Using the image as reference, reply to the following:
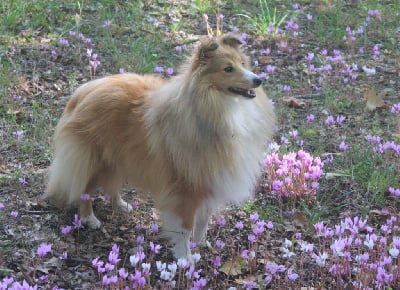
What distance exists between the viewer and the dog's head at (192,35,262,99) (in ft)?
11.8

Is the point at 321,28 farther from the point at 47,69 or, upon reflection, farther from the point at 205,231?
the point at 205,231

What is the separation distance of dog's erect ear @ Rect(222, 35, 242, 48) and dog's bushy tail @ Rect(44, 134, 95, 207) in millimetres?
1265

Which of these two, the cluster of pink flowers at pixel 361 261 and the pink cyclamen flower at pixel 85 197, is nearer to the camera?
the cluster of pink flowers at pixel 361 261

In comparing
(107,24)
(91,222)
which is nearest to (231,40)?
(91,222)

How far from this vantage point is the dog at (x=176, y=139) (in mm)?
3604

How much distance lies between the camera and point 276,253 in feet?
13.4

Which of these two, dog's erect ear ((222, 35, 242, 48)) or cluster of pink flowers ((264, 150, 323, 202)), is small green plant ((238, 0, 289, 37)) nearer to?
cluster of pink flowers ((264, 150, 323, 202))

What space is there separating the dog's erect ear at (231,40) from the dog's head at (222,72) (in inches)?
4.4

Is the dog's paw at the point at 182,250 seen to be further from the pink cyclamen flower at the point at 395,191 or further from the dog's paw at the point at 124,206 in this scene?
the pink cyclamen flower at the point at 395,191

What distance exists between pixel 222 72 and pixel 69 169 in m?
1.41

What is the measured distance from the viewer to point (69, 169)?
13.8 ft

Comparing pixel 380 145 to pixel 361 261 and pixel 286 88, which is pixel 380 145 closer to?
pixel 286 88

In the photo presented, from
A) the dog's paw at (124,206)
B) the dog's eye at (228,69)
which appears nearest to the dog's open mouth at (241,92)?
the dog's eye at (228,69)

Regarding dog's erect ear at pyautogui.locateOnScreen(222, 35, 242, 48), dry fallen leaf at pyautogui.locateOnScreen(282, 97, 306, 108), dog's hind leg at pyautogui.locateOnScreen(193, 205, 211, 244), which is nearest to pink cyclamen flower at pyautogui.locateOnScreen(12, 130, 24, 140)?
dog's hind leg at pyautogui.locateOnScreen(193, 205, 211, 244)
